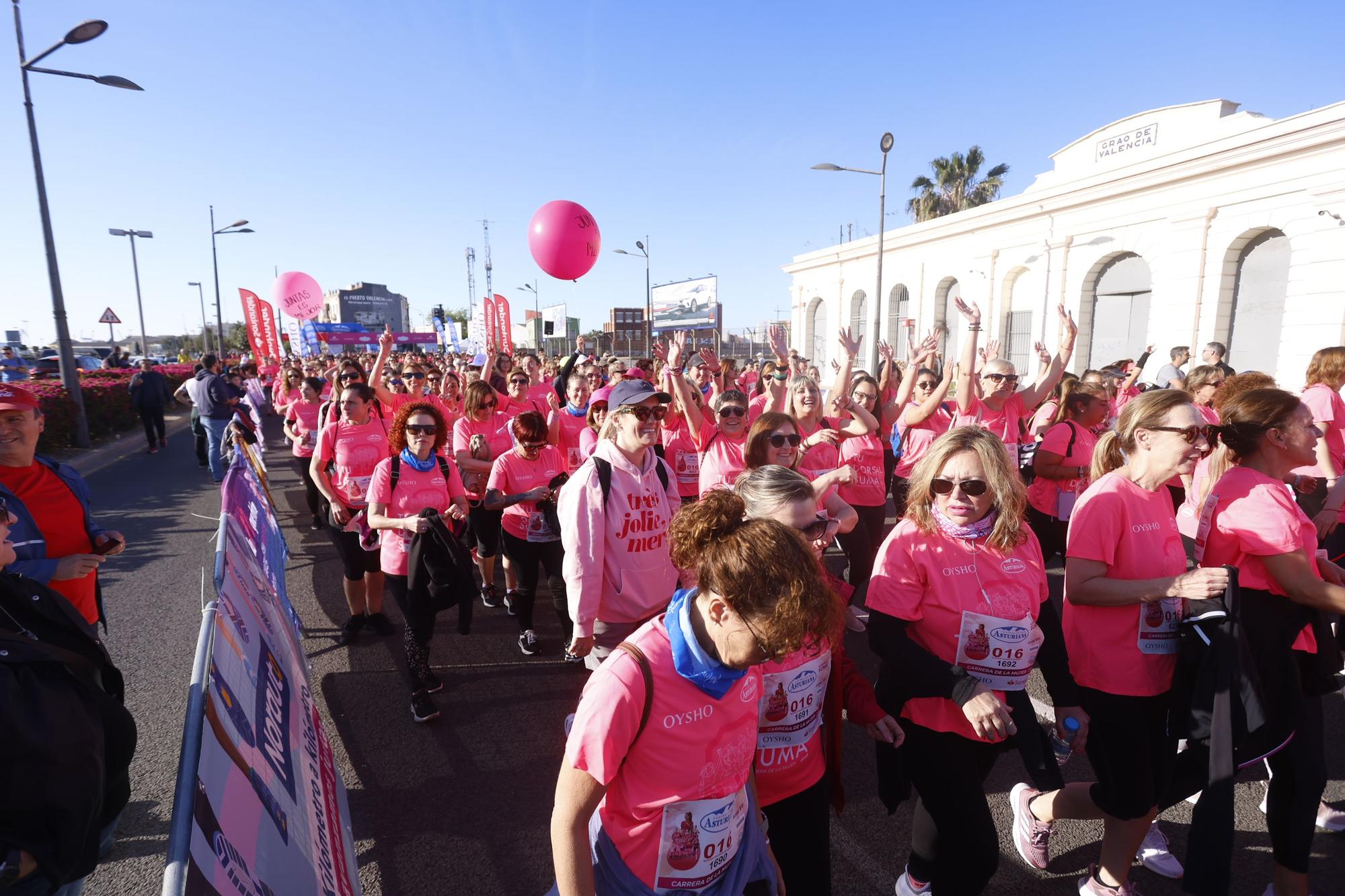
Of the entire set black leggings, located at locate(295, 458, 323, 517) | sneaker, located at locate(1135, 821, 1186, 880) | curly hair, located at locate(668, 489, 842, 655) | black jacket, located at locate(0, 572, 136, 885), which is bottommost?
sneaker, located at locate(1135, 821, 1186, 880)

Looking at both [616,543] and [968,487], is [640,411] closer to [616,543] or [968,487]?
[616,543]

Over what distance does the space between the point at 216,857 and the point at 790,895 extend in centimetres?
162

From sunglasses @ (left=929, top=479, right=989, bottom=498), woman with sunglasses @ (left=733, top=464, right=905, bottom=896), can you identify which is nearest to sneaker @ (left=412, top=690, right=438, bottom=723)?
woman with sunglasses @ (left=733, top=464, right=905, bottom=896)

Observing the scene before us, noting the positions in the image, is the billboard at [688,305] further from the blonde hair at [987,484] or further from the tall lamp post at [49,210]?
the blonde hair at [987,484]

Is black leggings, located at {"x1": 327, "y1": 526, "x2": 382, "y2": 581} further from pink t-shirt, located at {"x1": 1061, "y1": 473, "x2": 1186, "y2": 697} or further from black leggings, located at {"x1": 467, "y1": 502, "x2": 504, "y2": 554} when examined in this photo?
pink t-shirt, located at {"x1": 1061, "y1": 473, "x2": 1186, "y2": 697}

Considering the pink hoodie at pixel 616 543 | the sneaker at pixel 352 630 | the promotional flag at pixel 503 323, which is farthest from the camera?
the promotional flag at pixel 503 323

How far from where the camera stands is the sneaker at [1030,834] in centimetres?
285

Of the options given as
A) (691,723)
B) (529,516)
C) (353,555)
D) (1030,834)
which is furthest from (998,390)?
(353,555)

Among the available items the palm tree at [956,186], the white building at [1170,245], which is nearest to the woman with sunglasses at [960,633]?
the white building at [1170,245]

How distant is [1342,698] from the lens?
13.7 feet

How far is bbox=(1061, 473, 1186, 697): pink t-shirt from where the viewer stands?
7.88 ft

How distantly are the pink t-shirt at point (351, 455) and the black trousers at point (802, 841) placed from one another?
4163mm

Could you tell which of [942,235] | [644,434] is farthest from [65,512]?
[942,235]

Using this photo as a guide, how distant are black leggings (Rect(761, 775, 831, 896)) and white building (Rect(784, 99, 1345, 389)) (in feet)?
36.2
